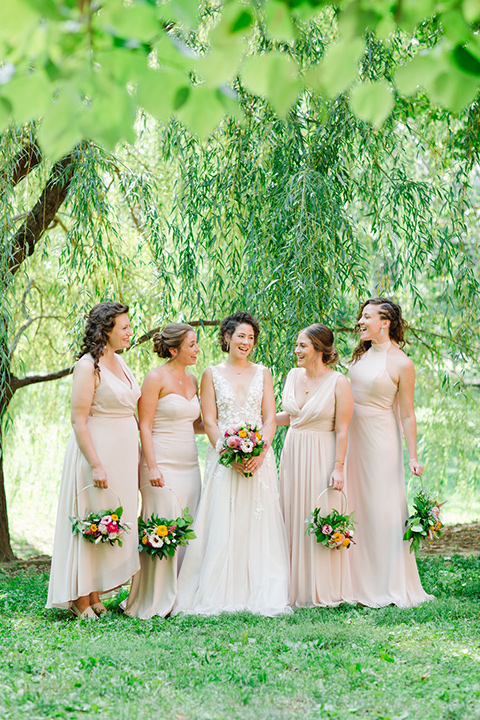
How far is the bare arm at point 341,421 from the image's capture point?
5.08m

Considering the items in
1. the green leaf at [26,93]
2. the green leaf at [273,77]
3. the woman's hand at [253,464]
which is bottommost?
the woman's hand at [253,464]

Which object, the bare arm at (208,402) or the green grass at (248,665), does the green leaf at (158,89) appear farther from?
the bare arm at (208,402)

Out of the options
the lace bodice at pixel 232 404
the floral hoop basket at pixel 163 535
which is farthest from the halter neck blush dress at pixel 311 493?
the floral hoop basket at pixel 163 535

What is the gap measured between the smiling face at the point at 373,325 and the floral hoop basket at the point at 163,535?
5.68 feet

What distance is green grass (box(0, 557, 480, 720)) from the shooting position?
10.0 ft

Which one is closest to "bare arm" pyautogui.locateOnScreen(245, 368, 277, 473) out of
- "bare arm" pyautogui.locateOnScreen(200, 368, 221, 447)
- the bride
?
the bride

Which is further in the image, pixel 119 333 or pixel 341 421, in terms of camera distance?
pixel 341 421

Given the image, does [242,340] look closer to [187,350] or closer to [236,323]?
[236,323]

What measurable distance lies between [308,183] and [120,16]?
12.0ft

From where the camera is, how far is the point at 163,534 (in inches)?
187

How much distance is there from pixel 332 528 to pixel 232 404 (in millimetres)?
1026

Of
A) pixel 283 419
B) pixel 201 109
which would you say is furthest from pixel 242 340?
pixel 201 109

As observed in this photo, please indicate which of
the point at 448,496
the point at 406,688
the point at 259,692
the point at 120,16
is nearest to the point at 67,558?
the point at 259,692

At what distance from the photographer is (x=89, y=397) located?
4.65 meters
